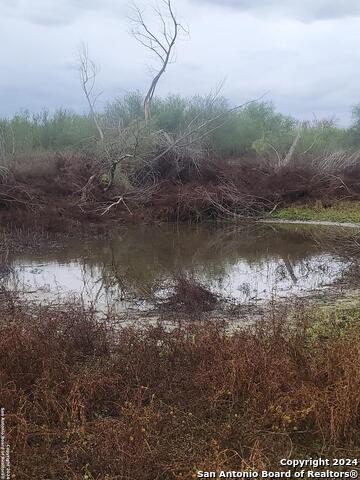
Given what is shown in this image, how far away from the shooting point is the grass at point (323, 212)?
2088 centimetres

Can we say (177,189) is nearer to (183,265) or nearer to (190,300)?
(183,265)

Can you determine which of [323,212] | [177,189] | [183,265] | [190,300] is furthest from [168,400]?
[177,189]

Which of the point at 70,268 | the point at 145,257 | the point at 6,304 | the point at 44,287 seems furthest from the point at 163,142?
the point at 6,304

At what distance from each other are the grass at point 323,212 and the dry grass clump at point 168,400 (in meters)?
15.2

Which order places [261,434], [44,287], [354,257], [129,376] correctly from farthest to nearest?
[354,257], [44,287], [129,376], [261,434]

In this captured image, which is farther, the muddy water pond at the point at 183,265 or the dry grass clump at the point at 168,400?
the muddy water pond at the point at 183,265

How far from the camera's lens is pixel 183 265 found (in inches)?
528

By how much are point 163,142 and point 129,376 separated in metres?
19.8

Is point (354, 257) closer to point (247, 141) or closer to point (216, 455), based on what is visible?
point (216, 455)

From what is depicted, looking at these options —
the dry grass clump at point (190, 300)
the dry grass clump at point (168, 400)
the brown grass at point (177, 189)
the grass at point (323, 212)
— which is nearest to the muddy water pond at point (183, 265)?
the dry grass clump at point (190, 300)

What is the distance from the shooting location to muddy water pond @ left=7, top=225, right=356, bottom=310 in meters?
10.5

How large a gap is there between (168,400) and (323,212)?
18129 millimetres

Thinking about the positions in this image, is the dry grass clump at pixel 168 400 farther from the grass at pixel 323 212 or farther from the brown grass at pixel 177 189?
the grass at pixel 323 212

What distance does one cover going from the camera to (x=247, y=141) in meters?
37.1
